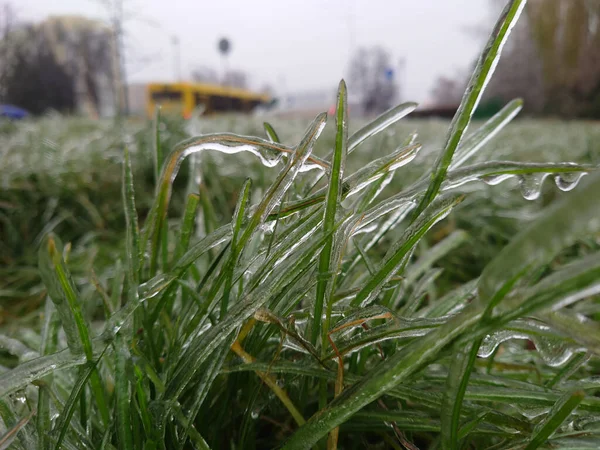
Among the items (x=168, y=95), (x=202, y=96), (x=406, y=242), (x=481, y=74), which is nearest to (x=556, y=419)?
(x=406, y=242)

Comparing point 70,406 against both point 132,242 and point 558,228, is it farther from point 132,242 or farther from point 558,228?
point 558,228

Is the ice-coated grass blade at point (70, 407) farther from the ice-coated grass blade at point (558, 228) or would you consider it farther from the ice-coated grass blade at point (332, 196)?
the ice-coated grass blade at point (558, 228)

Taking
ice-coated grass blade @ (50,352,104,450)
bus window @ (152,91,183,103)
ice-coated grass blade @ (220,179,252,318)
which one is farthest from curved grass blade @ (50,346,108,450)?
bus window @ (152,91,183,103)

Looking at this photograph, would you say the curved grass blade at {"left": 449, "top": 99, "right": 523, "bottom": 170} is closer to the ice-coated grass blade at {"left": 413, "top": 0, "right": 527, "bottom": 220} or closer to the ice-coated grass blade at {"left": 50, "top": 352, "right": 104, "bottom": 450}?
the ice-coated grass blade at {"left": 413, "top": 0, "right": 527, "bottom": 220}

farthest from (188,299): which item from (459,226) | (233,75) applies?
(233,75)

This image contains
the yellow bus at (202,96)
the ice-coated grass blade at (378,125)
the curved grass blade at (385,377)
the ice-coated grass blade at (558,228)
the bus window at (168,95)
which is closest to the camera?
the ice-coated grass blade at (558,228)

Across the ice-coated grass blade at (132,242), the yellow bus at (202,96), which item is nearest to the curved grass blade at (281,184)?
the ice-coated grass blade at (132,242)
